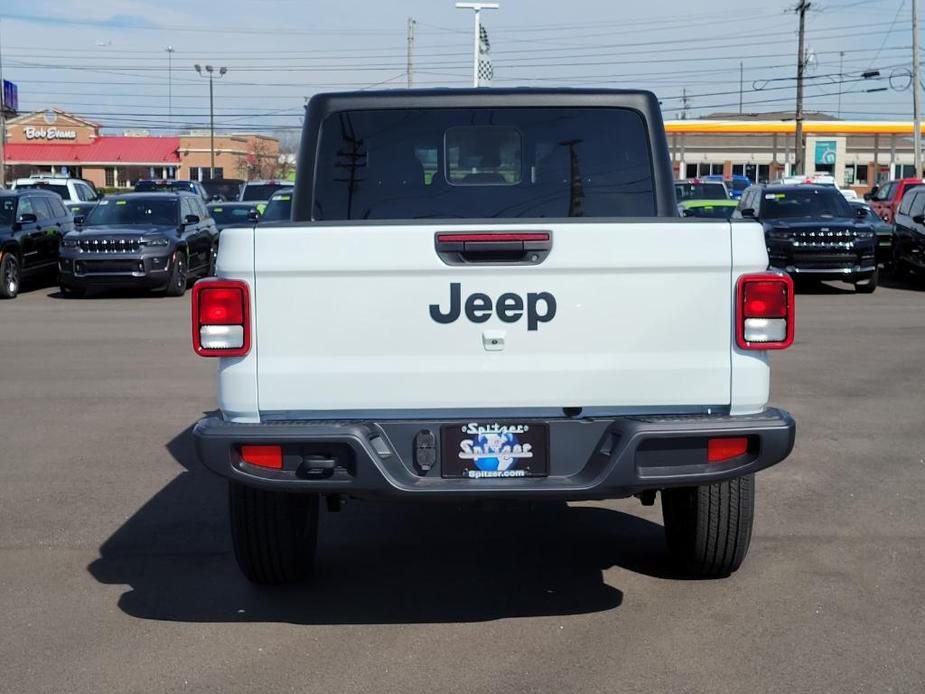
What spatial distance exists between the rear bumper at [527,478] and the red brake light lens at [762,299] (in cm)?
39

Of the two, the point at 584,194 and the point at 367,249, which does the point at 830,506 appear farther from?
the point at 367,249

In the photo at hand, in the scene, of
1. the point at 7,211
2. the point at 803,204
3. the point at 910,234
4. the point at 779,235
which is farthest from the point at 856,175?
the point at 7,211

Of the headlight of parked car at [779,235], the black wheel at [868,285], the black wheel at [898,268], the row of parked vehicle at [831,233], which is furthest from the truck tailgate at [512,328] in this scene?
the black wheel at [898,268]

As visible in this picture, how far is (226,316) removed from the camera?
4.71 metres

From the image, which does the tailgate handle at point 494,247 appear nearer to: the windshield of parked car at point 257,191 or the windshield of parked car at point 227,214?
the windshield of parked car at point 227,214

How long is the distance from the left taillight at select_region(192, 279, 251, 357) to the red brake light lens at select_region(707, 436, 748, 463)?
5.63ft

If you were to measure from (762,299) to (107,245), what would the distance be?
17177 mm

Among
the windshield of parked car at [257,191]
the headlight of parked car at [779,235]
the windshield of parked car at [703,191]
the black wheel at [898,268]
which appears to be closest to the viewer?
the headlight of parked car at [779,235]

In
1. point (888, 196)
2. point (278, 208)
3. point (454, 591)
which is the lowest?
point (454, 591)

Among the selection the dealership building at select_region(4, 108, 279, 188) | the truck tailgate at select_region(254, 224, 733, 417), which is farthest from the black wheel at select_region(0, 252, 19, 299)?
the dealership building at select_region(4, 108, 279, 188)

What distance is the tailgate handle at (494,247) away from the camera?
470cm

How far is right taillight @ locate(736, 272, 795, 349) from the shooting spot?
4734 mm

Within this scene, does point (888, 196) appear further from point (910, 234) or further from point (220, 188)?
point (220, 188)

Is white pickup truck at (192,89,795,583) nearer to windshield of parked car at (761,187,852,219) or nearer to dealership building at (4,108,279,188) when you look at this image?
windshield of parked car at (761,187,852,219)
